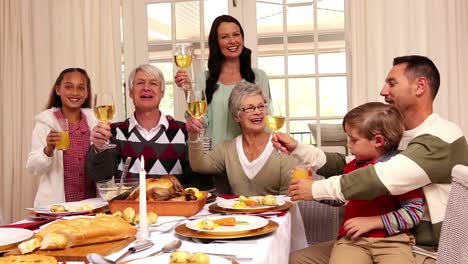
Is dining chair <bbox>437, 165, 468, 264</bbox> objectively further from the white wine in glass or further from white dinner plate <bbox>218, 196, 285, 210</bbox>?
the white wine in glass

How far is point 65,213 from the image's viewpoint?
176 cm

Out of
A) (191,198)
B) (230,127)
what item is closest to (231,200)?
(191,198)

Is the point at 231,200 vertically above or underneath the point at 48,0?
underneath

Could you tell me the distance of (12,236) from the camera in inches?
53.8

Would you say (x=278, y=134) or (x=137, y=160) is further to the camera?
(x=137, y=160)

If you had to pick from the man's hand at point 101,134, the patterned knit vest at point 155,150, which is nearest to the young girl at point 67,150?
the patterned knit vest at point 155,150

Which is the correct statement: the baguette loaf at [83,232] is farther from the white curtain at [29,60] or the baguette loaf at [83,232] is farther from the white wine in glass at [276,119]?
the white curtain at [29,60]

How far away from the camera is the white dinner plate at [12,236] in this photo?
1296 millimetres

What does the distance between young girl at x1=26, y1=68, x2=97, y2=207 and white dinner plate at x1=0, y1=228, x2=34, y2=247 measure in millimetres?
1138

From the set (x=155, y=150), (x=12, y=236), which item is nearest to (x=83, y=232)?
(x=12, y=236)

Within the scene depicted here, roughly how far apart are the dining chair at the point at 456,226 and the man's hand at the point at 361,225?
50 centimetres

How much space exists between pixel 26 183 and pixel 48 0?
1.48m

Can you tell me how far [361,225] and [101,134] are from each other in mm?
1094

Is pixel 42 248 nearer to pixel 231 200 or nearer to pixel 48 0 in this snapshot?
pixel 231 200
